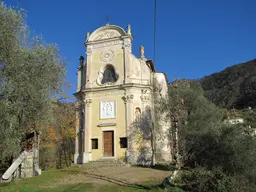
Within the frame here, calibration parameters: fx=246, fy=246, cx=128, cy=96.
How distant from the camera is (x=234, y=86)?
86.7m

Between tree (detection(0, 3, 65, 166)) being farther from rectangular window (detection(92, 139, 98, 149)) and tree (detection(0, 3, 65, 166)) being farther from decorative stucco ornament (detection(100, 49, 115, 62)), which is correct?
decorative stucco ornament (detection(100, 49, 115, 62))

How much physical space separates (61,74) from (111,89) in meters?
9.53

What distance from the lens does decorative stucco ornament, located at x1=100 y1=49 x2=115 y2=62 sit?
2348 centimetres

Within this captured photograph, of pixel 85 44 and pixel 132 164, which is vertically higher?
pixel 85 44

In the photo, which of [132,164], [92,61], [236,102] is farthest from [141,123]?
[236,102]

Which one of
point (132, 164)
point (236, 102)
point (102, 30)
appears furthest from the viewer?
point (236, 102)

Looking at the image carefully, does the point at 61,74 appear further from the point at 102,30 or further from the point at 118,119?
the point at 102,30

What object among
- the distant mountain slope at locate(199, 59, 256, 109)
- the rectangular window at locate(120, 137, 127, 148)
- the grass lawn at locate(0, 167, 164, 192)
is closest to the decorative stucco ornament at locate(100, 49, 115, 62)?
the rectangular window at locate(120, 137, 127, 148)

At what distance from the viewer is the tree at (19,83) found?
10398 millimetres

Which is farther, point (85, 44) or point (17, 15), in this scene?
point (85, 44)

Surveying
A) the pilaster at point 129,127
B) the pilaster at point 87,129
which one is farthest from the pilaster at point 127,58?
the pilaster at point 87,129

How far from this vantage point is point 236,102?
80.0 meters

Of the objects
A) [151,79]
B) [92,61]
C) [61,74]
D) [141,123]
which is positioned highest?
[92,61]

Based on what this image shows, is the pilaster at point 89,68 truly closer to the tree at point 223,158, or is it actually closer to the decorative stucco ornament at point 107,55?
the decorative stucco ornament at point 107,55
